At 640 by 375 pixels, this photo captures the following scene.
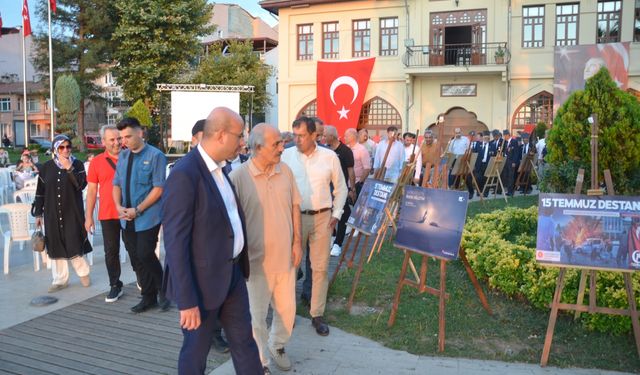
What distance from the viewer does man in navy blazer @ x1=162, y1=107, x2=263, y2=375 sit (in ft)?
10.2

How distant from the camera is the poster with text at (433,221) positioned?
5090 mm

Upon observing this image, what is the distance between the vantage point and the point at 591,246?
4.49 metres

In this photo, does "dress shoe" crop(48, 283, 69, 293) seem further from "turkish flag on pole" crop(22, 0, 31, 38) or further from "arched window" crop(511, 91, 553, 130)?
"turkish flag on pole" crop(22, 0, 31, 38)

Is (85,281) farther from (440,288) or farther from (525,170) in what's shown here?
(525,170)

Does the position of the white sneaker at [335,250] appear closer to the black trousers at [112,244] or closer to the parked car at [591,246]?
the black trousers at [112,244]

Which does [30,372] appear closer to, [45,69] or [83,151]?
[83,151]

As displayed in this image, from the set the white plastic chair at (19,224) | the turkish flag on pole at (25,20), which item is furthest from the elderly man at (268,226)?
the turkish flag on pole at (25,20)

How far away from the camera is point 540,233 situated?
15.1 ft

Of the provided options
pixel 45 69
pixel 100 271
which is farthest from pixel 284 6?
pixel 100 271

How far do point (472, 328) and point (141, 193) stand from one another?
367 cm

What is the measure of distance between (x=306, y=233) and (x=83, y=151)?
118 feet

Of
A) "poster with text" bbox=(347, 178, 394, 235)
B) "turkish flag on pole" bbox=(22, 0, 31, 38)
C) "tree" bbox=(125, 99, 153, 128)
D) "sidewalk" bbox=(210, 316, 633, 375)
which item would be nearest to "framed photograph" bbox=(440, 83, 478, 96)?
"tree" bbox=(125, 99, 153, 128)

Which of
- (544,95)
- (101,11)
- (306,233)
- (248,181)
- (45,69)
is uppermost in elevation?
(101,11)

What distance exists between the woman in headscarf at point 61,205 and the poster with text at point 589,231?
5.29m
